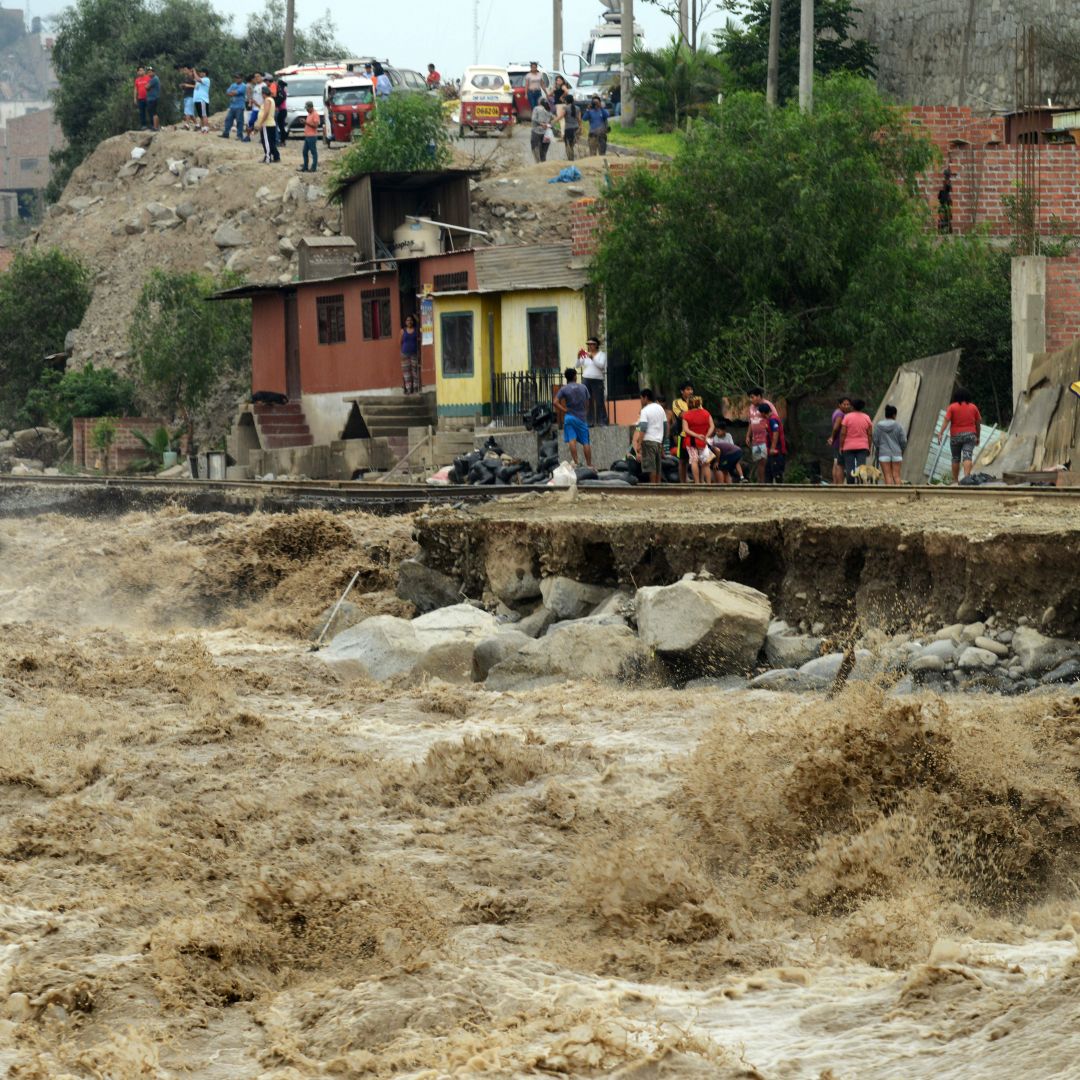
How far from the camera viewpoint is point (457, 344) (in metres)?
33.2

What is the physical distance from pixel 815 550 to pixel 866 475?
315 inches

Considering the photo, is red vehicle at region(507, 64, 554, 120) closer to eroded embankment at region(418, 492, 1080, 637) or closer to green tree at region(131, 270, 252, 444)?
green tree at region(131, 270, 252, 444)

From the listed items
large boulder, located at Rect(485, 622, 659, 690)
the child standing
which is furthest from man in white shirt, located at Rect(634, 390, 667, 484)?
large boulder, located at Rect(485, 622, 659, 690)

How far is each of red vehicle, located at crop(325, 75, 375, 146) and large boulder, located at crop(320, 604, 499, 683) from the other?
38845 mm

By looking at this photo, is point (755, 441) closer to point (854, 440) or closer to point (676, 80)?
point (854, 440)

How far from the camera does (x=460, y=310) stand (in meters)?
33.1

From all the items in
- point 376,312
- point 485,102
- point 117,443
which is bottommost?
point 117,443

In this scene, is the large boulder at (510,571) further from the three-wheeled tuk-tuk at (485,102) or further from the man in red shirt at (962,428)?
the three-wheeled tuk-tuk at (485,102)

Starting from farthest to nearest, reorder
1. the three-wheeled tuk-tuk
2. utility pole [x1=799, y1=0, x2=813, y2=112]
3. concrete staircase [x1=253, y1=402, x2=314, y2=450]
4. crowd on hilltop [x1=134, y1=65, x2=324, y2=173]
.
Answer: the three-wheeled tuk-tuk → crowd on hilltop [x1=134, y1=65, x2=324, y2=173] → concrete staircase [x1=253, y1=402, x2=314, y2=450] → utility pole [x1=799, y1=0, x2=813, y2=112]

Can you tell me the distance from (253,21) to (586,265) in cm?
4088

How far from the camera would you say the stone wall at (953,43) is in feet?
142

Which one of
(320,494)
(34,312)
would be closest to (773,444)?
(320,494)

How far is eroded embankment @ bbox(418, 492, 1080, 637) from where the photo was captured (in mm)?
12266

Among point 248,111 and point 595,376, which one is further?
point 248,111
